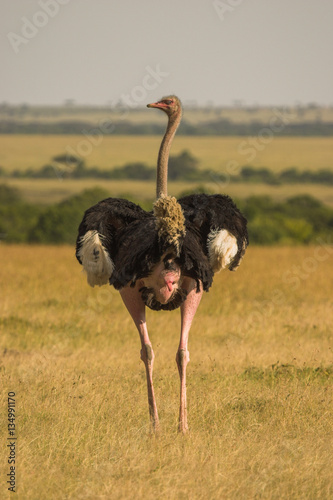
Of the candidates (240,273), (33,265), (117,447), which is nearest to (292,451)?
(117,447)

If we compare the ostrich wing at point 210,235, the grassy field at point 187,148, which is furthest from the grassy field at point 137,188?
the ostrich wing at point 210,235

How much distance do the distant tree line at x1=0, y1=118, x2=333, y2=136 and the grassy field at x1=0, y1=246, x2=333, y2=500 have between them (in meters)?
78.2

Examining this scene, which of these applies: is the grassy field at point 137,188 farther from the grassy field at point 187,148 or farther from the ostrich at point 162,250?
the ostrich at point 162,250

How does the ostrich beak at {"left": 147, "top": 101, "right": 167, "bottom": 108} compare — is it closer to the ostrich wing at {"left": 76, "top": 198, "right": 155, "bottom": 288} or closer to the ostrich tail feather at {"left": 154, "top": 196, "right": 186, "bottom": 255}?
the ostrich wing at {"left": 76, "top": 198, "right": 155, "bottom": 288}

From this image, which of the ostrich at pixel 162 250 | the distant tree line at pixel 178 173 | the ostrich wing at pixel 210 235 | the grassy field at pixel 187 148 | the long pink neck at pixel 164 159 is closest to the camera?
the ostrich at pixel 162 250

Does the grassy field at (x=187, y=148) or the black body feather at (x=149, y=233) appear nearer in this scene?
the black body feather at (x=149, y=233)

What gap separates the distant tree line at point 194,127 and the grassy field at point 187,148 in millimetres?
866

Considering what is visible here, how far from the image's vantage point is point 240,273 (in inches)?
584

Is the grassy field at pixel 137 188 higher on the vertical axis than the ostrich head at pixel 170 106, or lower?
lower

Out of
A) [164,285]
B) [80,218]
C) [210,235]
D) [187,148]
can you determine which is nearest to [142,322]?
[164,285]

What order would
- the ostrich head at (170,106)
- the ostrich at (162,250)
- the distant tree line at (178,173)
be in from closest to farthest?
the ostrich at (162,250), the ostrich head at (170,106), the distant tree line at (178,173)

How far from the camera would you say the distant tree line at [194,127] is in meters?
92.4

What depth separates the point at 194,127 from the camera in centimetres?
10531

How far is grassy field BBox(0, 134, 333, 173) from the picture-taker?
7606 centimetres
